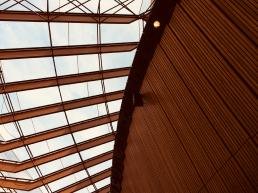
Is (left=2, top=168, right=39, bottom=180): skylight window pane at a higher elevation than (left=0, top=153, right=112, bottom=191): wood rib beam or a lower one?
higher

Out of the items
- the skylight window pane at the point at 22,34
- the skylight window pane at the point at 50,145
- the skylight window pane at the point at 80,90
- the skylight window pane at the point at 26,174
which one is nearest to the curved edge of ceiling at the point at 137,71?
the skylight window pane at the point at 80,90

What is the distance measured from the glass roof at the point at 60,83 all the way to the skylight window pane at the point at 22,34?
5cm

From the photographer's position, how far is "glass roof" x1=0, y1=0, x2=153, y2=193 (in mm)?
19750

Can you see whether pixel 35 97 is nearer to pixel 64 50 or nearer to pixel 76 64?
pixel 76 64

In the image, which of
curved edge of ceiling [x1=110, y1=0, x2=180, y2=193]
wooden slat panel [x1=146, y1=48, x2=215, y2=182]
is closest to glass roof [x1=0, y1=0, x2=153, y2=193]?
curved edge of ceiling [x1=110, y1=0, x2=180, y2=193]

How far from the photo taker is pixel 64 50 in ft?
69.1

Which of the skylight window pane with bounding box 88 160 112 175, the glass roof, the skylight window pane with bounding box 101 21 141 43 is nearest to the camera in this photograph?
the glass roof

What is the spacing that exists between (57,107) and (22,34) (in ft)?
19.8

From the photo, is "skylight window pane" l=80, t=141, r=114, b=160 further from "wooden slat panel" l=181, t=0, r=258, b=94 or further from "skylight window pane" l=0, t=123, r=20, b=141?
"wooden slat panel" l=181, t=0, r=258, b=94

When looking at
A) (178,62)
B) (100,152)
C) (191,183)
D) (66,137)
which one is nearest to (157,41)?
(178,62)

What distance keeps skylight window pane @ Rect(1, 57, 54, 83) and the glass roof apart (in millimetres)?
55

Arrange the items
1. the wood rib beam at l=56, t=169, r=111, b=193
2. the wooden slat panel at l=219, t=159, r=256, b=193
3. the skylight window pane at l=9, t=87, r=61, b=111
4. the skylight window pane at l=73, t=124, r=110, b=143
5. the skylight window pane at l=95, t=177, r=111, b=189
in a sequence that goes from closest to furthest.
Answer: the wooden slat panel at l=219, t=159, r=256, b=193, the skylight window pane at l=9, t=87, r=61, b=111, the skylight window pane at l=73, t=124, r=110, b=143, the wood rib beam at l=56, t=169, r=111, b=193, the skylight window pane at l=95, t=177, r=111, b=189

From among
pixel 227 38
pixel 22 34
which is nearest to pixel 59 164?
pixel 22 34

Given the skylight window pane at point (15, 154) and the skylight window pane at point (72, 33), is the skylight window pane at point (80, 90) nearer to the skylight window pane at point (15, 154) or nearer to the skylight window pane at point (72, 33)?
the skylight window pane at point (72, 33)
